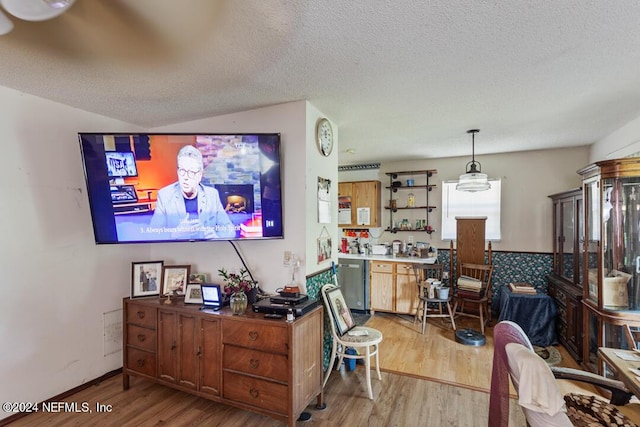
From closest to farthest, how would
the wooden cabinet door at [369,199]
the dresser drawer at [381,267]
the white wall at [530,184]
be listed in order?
the white wall at [530,184] → the dresser drawer at [381,267] → the wooden cabinet door at [369,199]

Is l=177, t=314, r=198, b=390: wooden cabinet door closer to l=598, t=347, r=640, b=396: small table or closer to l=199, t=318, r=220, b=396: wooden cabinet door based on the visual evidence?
l=199, t=318, r=220, b=396: wooden cabinet door

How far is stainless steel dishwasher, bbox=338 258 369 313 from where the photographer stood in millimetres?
4598

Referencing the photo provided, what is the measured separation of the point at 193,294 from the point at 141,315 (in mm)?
494

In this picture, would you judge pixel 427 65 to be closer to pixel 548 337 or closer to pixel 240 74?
pixel 240 74

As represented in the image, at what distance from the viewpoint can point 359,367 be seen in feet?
10.1

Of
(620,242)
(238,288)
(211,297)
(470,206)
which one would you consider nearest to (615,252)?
(620,242)

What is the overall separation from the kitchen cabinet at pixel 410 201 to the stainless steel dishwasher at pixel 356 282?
3.12 feet

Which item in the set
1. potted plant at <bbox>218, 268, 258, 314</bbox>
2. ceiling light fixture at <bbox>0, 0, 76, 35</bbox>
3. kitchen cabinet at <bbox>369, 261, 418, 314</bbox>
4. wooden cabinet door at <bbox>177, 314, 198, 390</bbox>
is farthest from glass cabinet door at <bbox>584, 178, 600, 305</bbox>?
ceiling light fixture at <bbox>0, 0, 76, 35</bbox>

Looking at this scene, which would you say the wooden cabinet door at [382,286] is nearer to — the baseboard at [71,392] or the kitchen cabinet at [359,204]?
the kitchen cabinet at [359,204]

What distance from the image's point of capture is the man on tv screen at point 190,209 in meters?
2.40

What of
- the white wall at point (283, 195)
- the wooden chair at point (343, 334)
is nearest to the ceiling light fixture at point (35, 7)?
the white wall at point (283, 195)

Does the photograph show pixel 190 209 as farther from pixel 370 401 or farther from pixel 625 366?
pixel 625 366

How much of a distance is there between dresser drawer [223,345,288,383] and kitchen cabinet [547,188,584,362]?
2.95 meters

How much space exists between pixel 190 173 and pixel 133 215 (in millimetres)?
571
